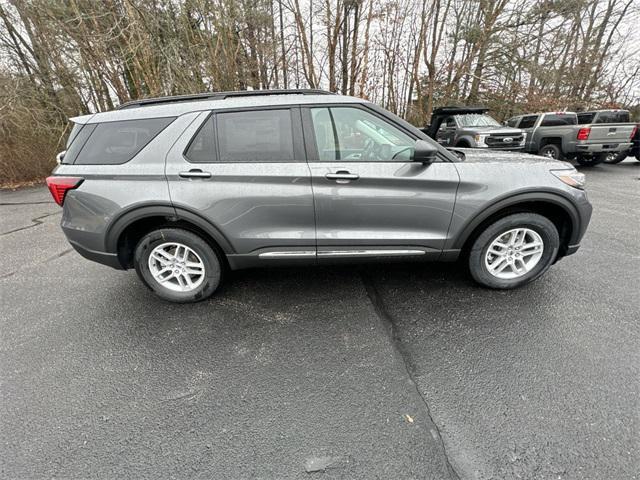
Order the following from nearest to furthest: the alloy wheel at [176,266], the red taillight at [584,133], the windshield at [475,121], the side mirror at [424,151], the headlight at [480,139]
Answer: the side mirror at [424,151]
the alloy wheel at [176,266]
the red taillight at [584,133]
the headlight at [480,139]
the windshield at [475,121]

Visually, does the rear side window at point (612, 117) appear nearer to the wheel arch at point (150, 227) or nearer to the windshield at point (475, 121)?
the windshield at point (475, 121)

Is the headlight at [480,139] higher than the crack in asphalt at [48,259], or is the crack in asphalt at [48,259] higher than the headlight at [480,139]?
the headlight at [480,139]

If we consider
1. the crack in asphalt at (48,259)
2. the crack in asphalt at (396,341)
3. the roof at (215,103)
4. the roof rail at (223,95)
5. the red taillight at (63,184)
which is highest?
the roof rail at (223,95)

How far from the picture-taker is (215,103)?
256 cm

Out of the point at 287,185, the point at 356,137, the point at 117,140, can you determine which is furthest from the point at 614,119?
the point at 117,140

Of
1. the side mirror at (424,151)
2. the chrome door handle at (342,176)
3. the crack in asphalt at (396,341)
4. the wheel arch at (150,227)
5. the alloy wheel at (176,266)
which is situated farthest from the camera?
the alloy wheel at (176,266)

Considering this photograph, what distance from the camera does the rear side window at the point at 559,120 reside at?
10.0 meters

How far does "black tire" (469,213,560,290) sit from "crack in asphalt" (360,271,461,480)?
958 millimetres

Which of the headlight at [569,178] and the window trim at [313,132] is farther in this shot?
the headlight at [569,178]

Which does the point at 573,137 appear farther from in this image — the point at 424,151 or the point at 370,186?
the point at 370,186

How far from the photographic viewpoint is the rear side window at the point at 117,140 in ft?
8.36

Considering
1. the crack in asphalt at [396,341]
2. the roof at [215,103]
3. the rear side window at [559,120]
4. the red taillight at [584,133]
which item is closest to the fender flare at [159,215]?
the roof at [215,103]

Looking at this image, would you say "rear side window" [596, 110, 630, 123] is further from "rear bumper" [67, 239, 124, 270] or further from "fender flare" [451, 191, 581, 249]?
"rear bumper" [67, 239, 124, 270]

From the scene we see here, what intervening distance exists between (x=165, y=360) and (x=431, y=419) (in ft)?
6.07
